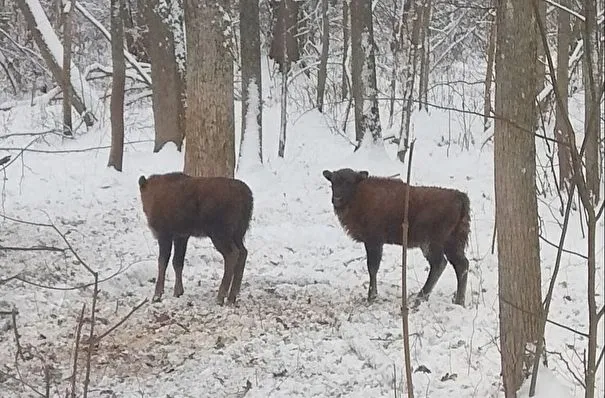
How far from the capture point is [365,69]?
16.4 m

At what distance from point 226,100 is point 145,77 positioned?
27.3ft

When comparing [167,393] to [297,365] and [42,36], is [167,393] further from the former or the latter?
[42,36]

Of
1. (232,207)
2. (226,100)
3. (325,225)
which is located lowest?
(325,225)

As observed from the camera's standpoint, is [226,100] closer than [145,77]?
Yes

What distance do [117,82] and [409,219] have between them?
819 cm

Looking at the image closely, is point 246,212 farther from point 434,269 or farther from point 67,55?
point 67,55

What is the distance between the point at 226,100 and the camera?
1080 centimetres

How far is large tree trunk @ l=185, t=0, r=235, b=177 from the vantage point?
413 inches

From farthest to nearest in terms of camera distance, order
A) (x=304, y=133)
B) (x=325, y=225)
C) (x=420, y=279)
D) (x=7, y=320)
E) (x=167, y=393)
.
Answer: (x=304, y=133) → (x=325, y=225) → (x=420, y=279) → (x=7, y=320) → (x=167, y=393)

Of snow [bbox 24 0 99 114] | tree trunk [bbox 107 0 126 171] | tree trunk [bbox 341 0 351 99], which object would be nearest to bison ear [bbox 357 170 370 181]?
tree trunk [bbox 107 0 126 171]

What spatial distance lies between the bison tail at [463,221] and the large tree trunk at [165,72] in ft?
28.6

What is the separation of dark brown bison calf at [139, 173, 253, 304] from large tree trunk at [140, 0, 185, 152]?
777cm

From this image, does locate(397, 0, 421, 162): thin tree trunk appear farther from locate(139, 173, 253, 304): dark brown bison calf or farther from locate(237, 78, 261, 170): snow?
locate(139, 173, 253, 304): dark brown bison calf

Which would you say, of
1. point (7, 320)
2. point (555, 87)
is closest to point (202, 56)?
point (7, 320)
